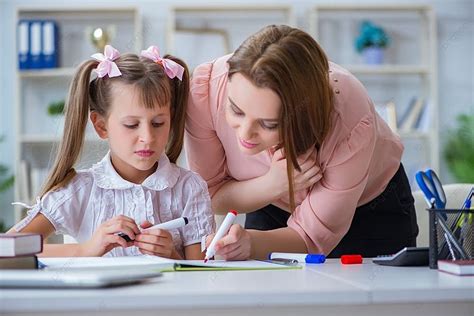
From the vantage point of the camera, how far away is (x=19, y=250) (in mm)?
1186

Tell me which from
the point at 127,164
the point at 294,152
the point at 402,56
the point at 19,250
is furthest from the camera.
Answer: the point at 402,56

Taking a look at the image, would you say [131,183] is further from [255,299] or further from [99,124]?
[255,299]

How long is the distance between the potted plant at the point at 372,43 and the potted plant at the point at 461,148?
642 mm

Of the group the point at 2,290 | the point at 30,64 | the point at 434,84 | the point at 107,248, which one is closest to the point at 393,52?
the point at 434,84

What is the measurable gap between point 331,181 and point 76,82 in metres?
0.63

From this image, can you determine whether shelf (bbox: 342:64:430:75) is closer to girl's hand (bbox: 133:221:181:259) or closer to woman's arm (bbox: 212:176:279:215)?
woman's arm (bbox: 212:176:279:215)

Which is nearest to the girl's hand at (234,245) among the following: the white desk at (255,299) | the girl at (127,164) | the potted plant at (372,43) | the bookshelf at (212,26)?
the girl at (127,164)

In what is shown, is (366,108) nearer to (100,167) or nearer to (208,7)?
(100,167)

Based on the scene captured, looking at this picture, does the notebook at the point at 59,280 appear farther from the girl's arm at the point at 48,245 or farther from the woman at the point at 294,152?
the girl's arm at the point at 48,245

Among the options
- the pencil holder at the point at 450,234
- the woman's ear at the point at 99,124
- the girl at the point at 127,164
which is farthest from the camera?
the woman's ear at the point at 99,124

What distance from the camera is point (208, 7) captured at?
193 inches

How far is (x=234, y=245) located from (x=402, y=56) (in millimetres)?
3983

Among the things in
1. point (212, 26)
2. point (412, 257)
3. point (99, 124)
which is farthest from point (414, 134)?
point (412, 257)

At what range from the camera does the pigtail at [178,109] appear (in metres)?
1.81
